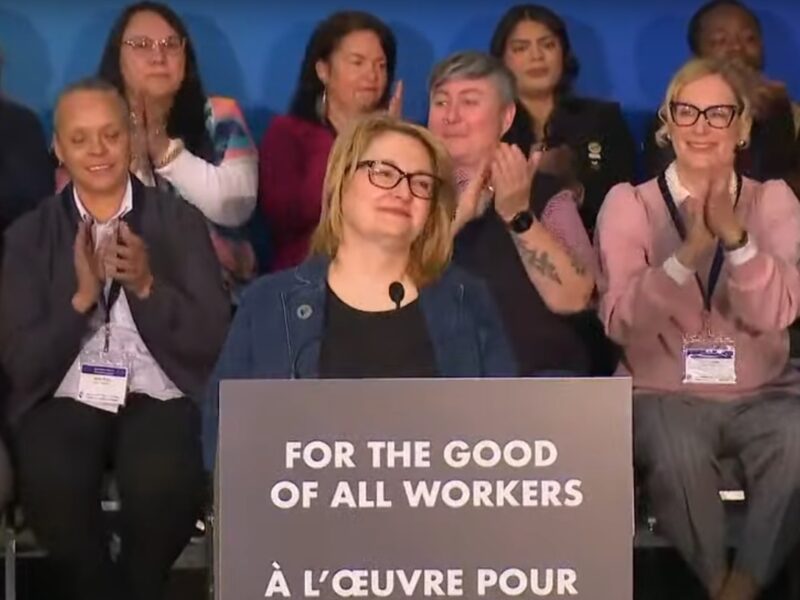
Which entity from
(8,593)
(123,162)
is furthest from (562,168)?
(8,593)

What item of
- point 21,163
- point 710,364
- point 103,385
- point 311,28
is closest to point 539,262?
point 710,364

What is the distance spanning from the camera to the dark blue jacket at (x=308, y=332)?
2.55 m

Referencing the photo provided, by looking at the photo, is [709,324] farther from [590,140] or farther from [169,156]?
[169,156]

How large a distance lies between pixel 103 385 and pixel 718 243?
137 centimetres

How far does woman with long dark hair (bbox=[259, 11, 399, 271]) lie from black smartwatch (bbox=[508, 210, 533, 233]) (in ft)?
1.59

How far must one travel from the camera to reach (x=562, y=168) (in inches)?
131

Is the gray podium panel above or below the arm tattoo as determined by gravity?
below

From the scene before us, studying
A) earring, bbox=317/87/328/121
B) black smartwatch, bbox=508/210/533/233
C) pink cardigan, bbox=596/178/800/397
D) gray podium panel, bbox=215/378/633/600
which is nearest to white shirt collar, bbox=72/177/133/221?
earring, bbox=317/87/328/121

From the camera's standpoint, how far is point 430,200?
264 cm

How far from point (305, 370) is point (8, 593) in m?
0.80

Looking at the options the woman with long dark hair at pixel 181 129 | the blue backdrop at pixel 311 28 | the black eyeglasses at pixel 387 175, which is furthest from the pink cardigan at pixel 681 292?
→ the woman with long dark hair at pixel 181 129

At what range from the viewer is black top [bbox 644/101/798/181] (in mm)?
3258

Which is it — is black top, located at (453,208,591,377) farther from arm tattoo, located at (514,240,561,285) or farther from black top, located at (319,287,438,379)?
black top, located at (319,287,438,379)

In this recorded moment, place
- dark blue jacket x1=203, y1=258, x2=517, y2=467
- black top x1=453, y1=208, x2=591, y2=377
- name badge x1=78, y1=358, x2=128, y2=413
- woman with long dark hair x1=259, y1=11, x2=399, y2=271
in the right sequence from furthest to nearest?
1. woman with long dark hair x1=259, y1=11, x2=399, y2=271
2. black top x1=453, y1=208, x2=591, y2=377
3. name badge x1=78, y1=358, x2=128, y2=413
4. dark blue jacket x1=203, y1=258, x2=517, y2=467
